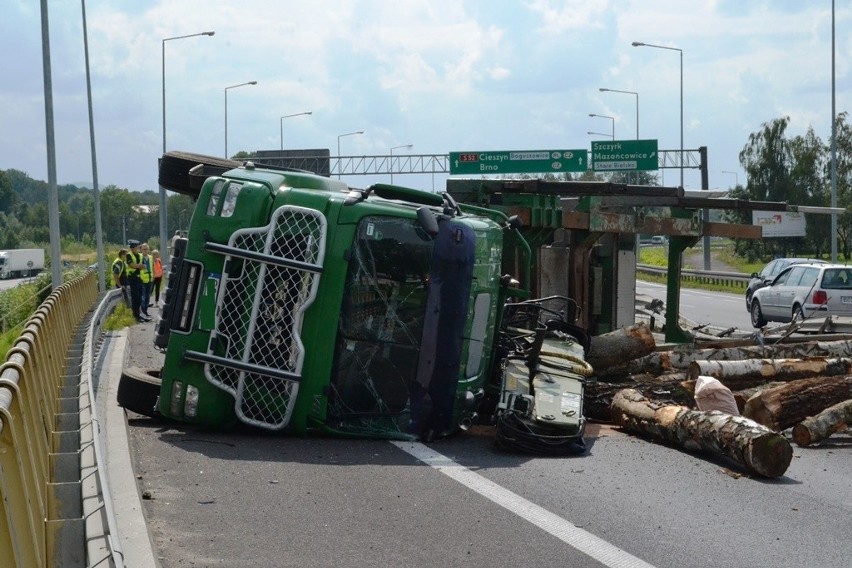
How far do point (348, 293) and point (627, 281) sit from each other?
962 centimetres

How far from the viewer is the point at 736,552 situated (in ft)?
22.7

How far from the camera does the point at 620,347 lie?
1406cm

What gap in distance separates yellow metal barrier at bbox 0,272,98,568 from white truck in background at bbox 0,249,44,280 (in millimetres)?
88000

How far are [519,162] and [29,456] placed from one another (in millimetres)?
51487

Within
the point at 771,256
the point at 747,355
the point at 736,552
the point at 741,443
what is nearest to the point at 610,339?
the point at 747,355

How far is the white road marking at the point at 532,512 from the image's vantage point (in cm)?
671

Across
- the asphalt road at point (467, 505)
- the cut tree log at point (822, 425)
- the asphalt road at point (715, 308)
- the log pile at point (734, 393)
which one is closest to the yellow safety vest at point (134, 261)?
the log pile at point (734, 393)

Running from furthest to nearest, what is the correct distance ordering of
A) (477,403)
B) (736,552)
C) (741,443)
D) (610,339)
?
(610,339), (477,403), (741,443), (736,552)

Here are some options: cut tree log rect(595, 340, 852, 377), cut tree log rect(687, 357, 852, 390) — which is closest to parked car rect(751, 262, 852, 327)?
cut tree log rect(595, 340, 852, 377)

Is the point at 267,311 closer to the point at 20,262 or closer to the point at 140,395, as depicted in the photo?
the point at 140,395

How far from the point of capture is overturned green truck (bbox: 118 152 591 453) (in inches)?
394

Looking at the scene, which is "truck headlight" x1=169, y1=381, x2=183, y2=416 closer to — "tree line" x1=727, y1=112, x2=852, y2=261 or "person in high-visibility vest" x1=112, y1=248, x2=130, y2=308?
"person in high-visibility vest" x1=112, y1=248, x2=130, y2=308

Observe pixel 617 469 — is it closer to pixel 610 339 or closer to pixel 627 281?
pixel 610 339

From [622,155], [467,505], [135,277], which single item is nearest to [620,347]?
[467,505]
